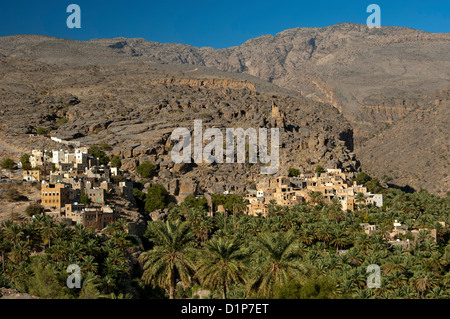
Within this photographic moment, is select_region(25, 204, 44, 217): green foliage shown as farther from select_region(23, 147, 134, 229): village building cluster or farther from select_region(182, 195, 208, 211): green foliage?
select_region(182, 195, 208, 211): green foliage

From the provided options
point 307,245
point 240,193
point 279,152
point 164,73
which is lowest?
point 307,245

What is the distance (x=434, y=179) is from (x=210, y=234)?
97.4 metres

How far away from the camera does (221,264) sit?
35.1m

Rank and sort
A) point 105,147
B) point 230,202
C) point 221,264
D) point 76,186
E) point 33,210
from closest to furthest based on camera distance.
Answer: point 221,264, point 33,210, point 76,186, point 230,202, point 105,147

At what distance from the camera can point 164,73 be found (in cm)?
19462

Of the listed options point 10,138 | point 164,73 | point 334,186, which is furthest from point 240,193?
point 164,73

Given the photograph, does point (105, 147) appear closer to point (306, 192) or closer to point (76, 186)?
point (76, 186)

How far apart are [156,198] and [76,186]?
15120 mm

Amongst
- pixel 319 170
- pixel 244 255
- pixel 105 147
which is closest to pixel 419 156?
pixel 319 170

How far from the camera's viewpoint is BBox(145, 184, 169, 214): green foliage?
9056 cm

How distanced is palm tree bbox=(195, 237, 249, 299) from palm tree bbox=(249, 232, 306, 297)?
4.55 feet

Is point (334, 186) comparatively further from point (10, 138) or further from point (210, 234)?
point (10, 138)

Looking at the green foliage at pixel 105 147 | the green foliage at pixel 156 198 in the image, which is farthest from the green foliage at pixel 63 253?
the green foliage at pixel 105 147

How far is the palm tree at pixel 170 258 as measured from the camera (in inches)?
1375
